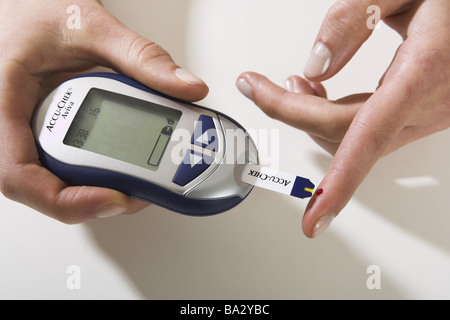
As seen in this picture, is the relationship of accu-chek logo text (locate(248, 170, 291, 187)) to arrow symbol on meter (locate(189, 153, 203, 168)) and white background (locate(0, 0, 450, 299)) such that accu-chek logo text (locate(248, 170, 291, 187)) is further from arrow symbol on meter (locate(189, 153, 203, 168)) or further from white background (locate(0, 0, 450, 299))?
white background (locate(0, 0, 450, 299))

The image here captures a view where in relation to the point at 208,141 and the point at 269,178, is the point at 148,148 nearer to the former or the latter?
the point at 208,141

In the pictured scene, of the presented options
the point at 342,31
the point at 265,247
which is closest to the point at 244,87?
the point at 342,31

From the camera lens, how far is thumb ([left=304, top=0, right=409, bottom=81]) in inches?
31.5

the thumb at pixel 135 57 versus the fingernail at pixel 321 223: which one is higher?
the thumb at pixel 135 57

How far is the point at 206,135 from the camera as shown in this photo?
2.47ft

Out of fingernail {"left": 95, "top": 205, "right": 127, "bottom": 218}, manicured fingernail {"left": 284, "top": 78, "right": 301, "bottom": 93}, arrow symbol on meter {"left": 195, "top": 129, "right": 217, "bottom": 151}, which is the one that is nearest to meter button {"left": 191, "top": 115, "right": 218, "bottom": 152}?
arrow symbol on meter {"left": 195, "top": 129, "right": 217, "bottom": 151}

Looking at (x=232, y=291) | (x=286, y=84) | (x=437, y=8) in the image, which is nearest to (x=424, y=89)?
(x=437, y=8)

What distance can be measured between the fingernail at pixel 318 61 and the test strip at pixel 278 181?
0.24 m

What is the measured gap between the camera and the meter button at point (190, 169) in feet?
2.41

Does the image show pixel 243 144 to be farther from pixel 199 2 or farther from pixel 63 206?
pixel 199 2

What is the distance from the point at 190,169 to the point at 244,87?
0.31 metres

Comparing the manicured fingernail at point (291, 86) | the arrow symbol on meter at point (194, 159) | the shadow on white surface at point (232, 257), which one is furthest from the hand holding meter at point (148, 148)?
the manicured fingernail at point (291, 86)

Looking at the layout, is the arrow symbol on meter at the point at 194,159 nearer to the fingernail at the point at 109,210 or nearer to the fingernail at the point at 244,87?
the fingernail at the point at 109,210

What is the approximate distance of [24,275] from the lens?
3.02 ft
